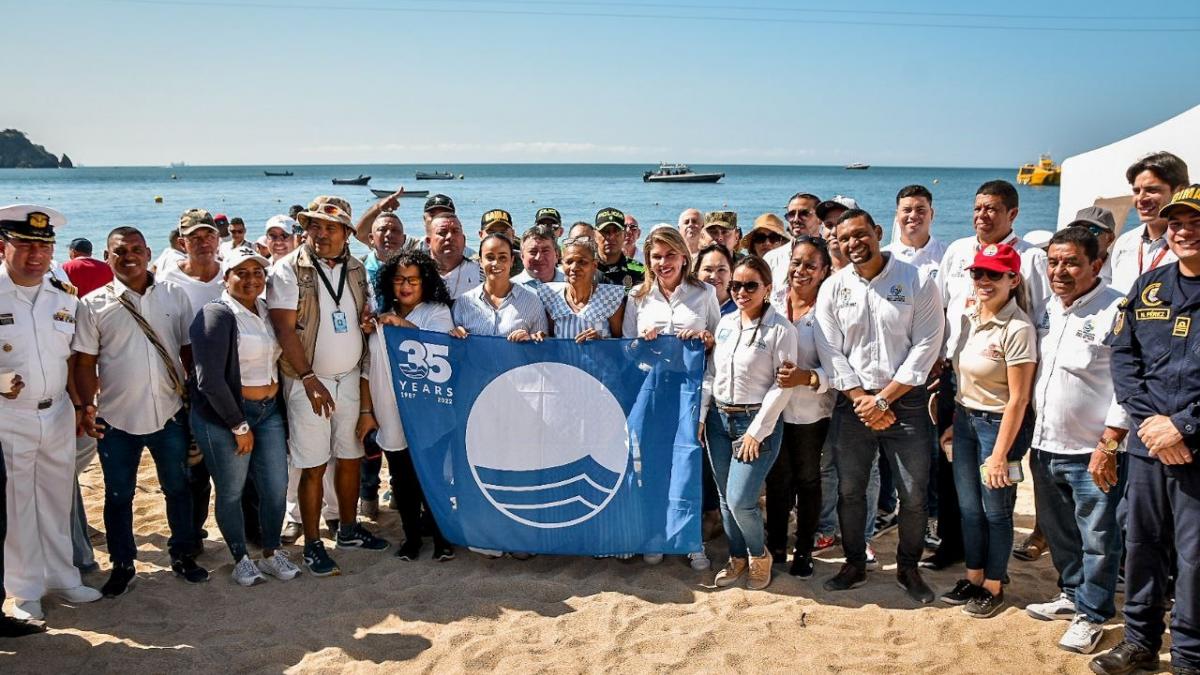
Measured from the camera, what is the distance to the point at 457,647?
13.9ft

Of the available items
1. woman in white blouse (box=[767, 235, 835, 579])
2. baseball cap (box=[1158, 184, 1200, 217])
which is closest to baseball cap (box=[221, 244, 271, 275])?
woman in white blouse (box=[767, 235, 835, 579])

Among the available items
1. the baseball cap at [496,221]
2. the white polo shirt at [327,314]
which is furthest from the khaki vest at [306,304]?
the baseball cap at [496,221]

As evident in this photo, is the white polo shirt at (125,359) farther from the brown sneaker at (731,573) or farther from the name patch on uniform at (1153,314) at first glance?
the name patch on uniform at (1153,314)

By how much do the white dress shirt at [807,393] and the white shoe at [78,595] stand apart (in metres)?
4.35

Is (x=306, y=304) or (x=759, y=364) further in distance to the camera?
(x=306, y=304)

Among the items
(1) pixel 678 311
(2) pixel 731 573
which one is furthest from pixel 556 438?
(2) pixel 731 573

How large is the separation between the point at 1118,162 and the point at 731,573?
25.9ft

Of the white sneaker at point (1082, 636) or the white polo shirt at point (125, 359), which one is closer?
the white sneaker at point (1082, 636)

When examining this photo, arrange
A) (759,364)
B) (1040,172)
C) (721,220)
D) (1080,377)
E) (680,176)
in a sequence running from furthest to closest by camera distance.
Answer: (680,176)
(1040,172)
(721,220)
(759,364)
(1080,377)

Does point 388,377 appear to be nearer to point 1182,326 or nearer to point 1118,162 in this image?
point 1182,326

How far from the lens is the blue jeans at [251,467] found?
4707 millimetres

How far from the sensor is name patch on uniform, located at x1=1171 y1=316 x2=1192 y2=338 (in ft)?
11.7

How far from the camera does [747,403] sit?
15.1 feet

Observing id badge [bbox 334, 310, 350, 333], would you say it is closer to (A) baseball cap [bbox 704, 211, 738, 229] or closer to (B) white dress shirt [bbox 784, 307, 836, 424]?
(B) white dress shirt [bbox 784, 307, 836, 424]
